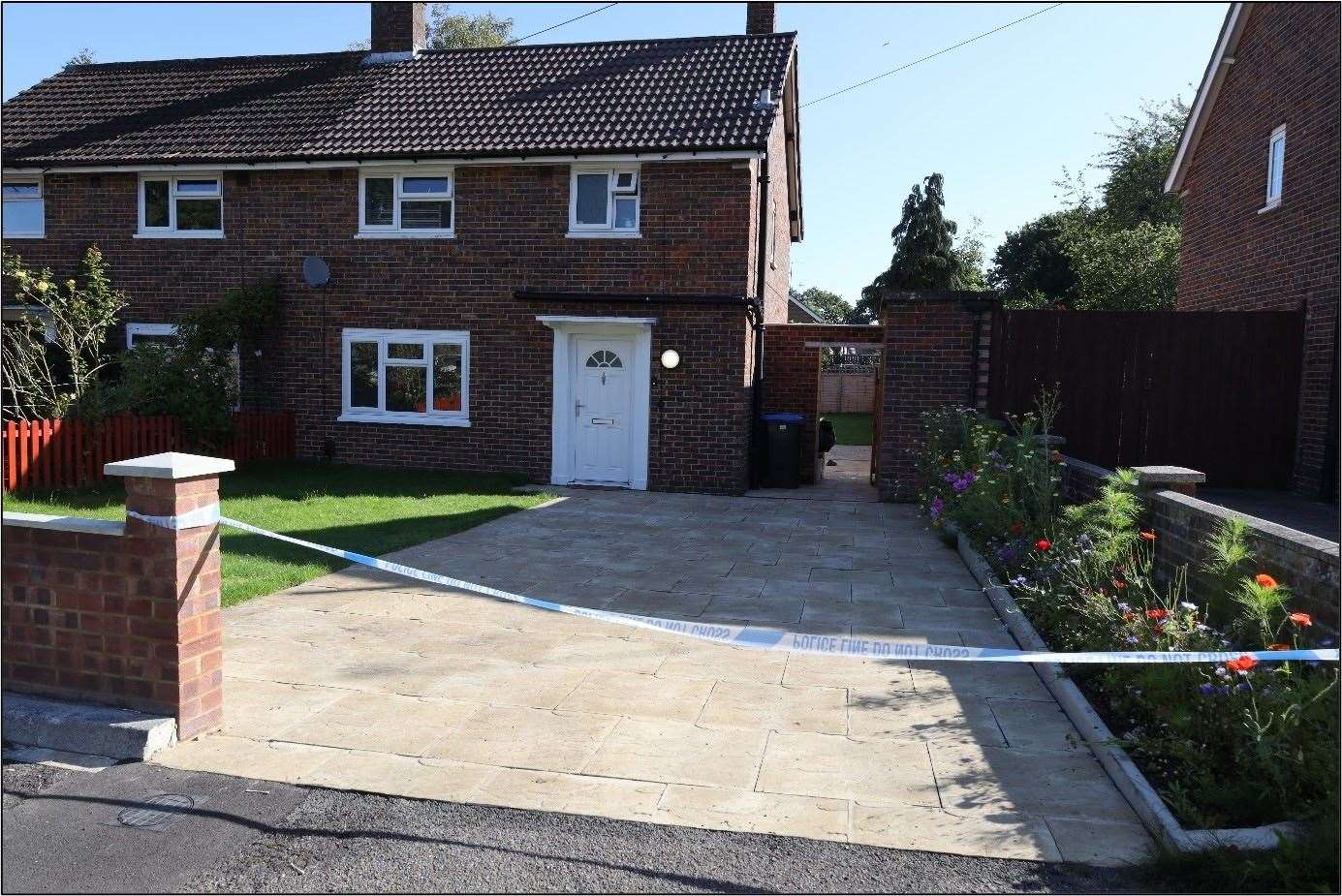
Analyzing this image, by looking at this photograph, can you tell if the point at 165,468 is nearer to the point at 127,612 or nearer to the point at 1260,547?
the point at 127,612

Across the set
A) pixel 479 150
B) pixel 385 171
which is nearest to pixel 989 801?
pixel 479 150

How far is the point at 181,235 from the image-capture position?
16.2m

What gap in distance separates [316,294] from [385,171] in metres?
2.27

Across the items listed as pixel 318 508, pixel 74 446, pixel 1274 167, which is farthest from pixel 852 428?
pixel 74 446

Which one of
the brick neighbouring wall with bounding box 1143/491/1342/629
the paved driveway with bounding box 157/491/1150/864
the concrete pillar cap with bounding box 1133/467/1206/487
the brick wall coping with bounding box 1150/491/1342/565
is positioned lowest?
the paved driveway with bounding box 157/491/1150/864

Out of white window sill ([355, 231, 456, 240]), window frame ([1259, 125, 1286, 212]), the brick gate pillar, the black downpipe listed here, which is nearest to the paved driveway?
the brick gate pillar

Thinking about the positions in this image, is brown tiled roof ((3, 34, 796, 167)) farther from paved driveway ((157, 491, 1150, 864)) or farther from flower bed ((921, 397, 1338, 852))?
flower bed ((921, 397, 1338, 852))

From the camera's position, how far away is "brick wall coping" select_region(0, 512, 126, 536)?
453 centimetres

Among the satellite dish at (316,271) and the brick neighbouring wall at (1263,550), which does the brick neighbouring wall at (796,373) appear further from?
the brick neighbouring wall at (1263,550)

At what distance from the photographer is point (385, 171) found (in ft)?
50.6

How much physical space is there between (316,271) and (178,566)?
12078mm

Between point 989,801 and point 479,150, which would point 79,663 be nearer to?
point 989,801

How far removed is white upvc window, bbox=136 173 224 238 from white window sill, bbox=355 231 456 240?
2684 millimetres

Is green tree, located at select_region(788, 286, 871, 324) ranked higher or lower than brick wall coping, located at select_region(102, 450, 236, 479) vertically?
higher
